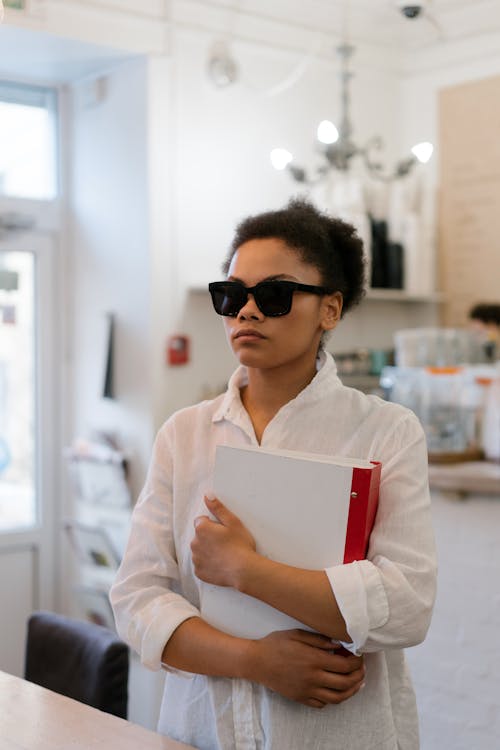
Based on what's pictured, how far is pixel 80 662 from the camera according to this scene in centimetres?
225

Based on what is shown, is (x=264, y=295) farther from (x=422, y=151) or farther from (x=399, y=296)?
(x=399, y=296)

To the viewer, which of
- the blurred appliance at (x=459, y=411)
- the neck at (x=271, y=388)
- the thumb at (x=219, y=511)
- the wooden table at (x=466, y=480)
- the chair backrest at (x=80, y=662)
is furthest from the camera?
the blurred appliance at (x=459, y=411)

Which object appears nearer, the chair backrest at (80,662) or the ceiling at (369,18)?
the chair backrest at (80,662)

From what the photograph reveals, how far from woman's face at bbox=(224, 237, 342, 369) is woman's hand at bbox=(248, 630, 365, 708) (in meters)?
0.41

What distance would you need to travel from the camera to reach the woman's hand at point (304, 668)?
1432 millimetres

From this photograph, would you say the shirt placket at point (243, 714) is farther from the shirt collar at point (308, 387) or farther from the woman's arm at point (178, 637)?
the shirt collar at point (308, 387)

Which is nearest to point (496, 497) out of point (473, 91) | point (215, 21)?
point (215, 21)

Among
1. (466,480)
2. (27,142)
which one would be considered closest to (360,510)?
(466,480)

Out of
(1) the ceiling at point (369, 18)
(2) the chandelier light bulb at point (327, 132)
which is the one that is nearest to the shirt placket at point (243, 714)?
(2) the chandelier light bulb at point (327, 132)

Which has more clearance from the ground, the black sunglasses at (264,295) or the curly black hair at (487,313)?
the curly black hair at (487,313)

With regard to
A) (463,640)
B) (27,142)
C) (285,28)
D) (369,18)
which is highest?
(369,18)

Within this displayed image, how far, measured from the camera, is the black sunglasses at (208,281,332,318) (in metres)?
1.51

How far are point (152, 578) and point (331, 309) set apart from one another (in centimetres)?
50

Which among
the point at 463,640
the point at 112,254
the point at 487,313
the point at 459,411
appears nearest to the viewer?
the point at 463,640
